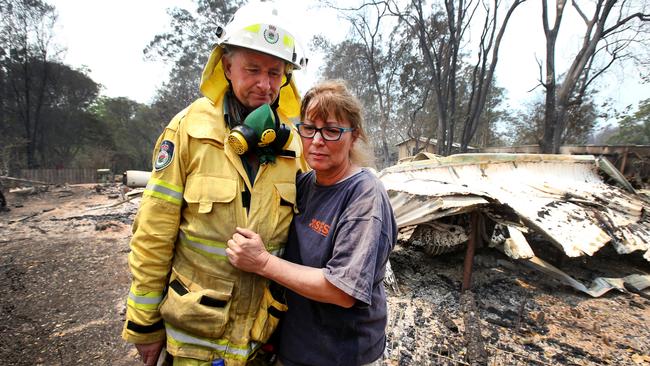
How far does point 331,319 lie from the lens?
1.25m

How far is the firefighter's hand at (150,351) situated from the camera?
4.70 ft

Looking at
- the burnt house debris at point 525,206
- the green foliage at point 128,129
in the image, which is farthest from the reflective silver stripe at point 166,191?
the green foliage at point 128,129

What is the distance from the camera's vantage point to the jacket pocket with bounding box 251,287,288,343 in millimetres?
1382

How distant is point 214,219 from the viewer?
1.32m

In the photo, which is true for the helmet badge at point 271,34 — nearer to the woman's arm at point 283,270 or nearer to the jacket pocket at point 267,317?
the woman's arm at point 283,270

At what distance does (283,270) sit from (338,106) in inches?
28.5

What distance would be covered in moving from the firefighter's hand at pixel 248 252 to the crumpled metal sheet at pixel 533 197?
3229mm

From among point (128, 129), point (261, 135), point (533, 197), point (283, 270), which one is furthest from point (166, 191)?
point (128, 129)

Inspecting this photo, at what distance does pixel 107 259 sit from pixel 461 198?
6.64 m

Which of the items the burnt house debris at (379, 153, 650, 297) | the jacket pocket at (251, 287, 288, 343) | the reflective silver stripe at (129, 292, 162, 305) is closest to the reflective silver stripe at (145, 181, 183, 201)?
the reflective silver stripe at (129, 292, 162, 305)

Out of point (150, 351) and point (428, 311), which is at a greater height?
point (150, 351)

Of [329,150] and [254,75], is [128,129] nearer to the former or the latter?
[254,75]

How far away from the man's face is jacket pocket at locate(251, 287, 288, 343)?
36.8 inches

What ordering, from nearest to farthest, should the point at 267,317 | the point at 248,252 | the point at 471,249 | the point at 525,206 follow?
the point at 248,252, the point at 267,317, the point at 525,206, the point at 471,249
